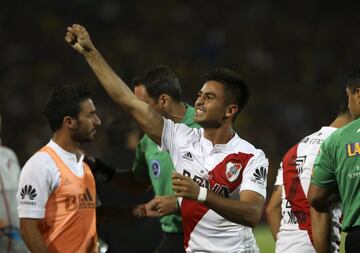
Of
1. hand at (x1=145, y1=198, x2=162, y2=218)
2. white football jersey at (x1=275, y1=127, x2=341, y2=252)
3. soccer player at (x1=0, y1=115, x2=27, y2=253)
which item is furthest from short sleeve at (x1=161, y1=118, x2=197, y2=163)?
soccer player at (x1=0, y1=115, x2=27, y2=253)

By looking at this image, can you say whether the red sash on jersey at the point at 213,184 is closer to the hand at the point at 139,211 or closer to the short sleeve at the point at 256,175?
the short sleeve at the point at 256,175

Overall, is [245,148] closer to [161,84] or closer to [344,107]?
[344,107]

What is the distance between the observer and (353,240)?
5.03m

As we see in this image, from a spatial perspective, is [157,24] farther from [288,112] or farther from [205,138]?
[205,138]

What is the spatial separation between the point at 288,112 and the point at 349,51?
3.14 metres

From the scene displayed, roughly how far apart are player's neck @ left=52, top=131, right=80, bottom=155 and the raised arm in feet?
1.64

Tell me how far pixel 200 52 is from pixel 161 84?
547 inches

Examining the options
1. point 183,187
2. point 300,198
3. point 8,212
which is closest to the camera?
point 183,187

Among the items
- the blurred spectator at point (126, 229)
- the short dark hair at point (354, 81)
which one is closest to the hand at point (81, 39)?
the short dark hair at point (354, 81)

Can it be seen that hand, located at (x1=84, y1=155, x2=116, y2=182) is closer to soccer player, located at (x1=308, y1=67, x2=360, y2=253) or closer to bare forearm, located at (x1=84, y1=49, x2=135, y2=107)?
bare forearm, located at (x1=84, y1=49, x2=135, y2=107)

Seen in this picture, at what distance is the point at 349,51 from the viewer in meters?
21.4

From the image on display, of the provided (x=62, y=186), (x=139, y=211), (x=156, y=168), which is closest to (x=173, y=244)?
(x=156, y=168)

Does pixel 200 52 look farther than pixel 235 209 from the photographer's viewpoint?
Yes

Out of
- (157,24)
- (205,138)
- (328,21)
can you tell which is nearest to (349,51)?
(328,21)
